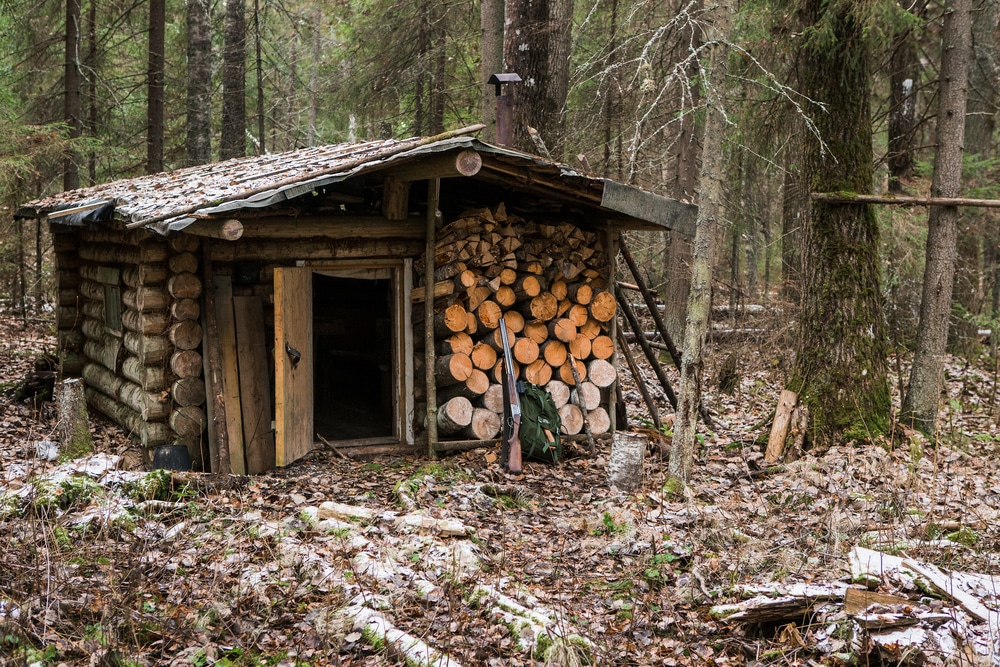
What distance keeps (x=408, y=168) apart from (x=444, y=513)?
3248 mm

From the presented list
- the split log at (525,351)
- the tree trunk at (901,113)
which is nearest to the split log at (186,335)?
the split log at (525,351)

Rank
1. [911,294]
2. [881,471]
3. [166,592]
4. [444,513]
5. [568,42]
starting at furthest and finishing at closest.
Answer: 1. [911,294]
2. [568,42]
3. [881,471]
4. [444,513]
5. [166,592]

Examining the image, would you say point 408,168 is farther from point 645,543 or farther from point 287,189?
point 645,543

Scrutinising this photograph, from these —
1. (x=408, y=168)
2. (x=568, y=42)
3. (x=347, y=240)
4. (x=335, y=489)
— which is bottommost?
(x=335, y=489)

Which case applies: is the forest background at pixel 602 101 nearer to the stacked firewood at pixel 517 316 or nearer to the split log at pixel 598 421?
the stacked firewood at pixel 517 316

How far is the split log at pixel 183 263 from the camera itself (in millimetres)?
7586

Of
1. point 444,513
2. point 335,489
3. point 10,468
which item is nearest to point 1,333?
point 10,468

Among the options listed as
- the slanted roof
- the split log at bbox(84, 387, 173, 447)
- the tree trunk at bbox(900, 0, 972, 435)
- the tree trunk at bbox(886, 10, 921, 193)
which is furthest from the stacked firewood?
the tree trunk at bbox(886, 10, 921, 193)

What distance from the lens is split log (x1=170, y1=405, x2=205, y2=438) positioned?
7703mm

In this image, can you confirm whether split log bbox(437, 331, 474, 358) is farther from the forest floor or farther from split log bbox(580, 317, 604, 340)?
split log bbox(580, 317, 604, 340)

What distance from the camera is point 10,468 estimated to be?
6477 millimetres

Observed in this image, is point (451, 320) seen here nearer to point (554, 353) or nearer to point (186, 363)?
point (554, 353)

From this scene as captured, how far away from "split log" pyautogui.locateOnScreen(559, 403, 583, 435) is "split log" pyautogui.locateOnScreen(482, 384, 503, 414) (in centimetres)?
69

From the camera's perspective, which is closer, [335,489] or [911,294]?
[335,489]
